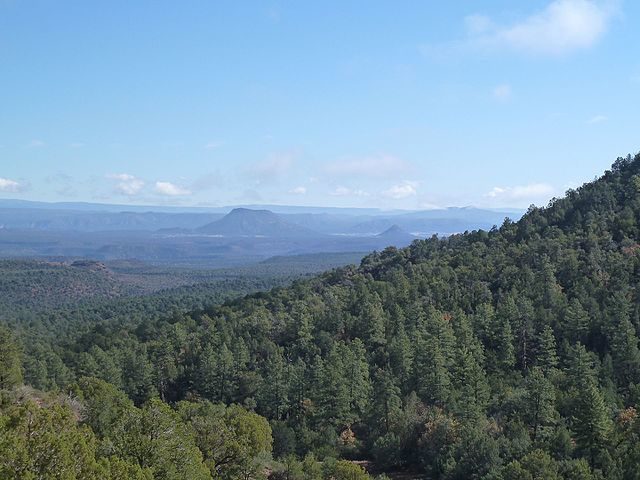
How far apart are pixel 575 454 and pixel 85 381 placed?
30.5 m

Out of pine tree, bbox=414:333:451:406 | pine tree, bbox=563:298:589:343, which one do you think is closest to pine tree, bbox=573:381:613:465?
pine tree, bbox=414:333:451:406

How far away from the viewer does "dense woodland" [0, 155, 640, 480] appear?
2906 cm

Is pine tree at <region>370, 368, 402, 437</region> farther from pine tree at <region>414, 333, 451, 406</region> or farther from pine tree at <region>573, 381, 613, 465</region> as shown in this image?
pine tree at <region>573, 381, 613, 465</region>

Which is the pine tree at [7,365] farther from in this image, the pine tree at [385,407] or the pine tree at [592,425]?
the pine tree at [592,425]

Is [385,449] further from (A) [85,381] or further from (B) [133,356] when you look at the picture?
(B) [133,356]

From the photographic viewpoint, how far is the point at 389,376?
4744 centimetres

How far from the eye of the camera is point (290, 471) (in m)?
33.2

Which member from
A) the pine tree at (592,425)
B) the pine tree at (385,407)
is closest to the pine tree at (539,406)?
the pine tree at (592,425)

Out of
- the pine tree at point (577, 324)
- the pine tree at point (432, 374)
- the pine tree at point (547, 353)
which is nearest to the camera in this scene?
the pine tree at point (432, 374)

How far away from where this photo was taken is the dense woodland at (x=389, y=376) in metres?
29.1

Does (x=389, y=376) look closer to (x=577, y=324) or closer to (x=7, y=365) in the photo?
(x=577, y=324)

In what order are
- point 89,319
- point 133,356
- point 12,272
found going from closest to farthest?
point 133,356
point 89,319
point 12,272

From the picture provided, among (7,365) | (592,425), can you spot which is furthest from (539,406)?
(7,365)

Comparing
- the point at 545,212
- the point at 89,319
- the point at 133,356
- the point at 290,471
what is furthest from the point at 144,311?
the point at 290,471
